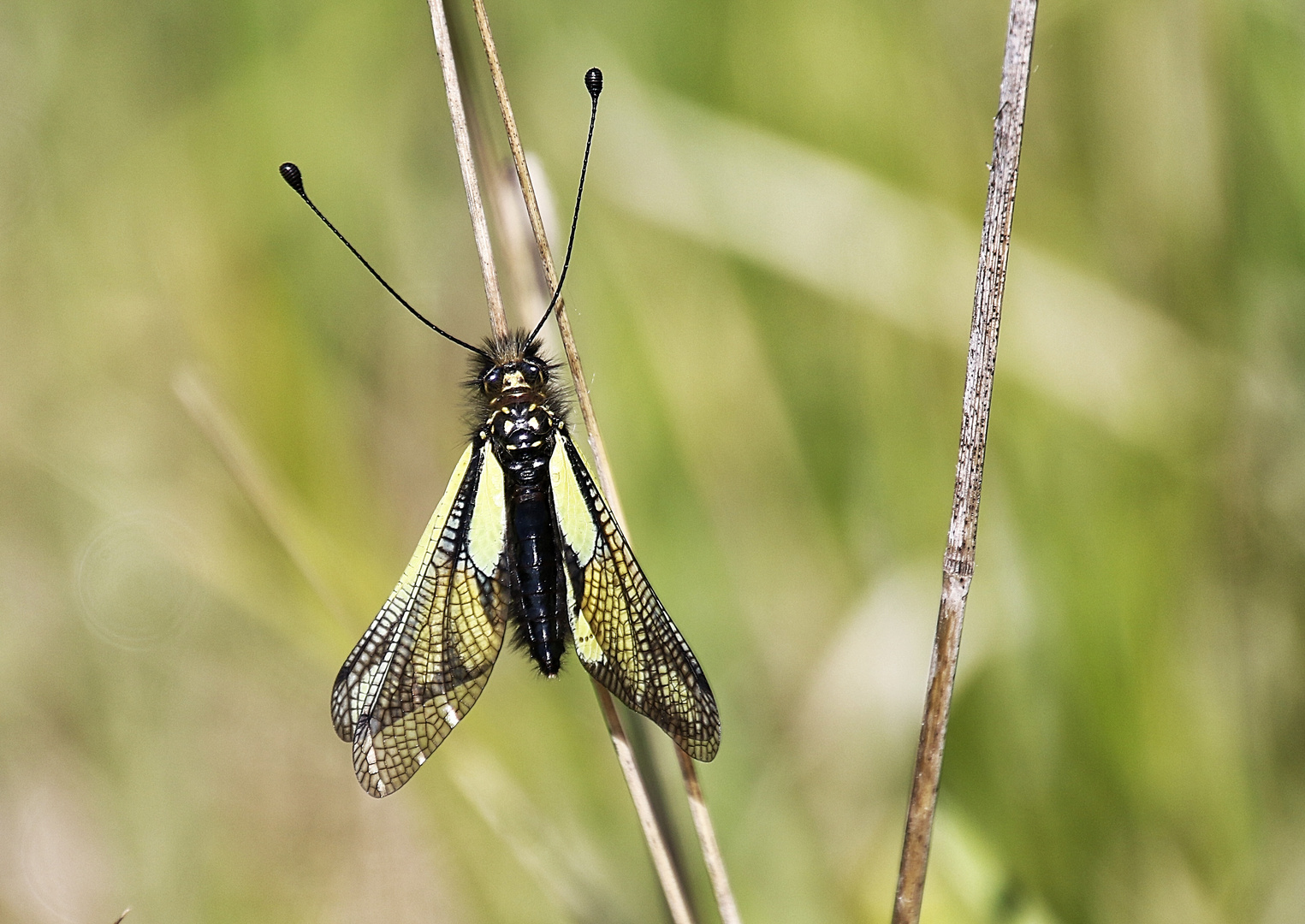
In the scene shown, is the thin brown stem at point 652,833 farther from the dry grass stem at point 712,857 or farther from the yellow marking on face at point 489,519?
the yellow marking on face at point 489,519

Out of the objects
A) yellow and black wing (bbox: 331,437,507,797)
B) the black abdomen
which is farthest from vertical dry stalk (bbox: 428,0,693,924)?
yellow and black wing (bbox: 331,437,507,797)

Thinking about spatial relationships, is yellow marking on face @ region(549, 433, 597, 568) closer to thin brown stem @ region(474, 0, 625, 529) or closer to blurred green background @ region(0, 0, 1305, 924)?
thin brown stem @ region(474, 0, 625, 529)

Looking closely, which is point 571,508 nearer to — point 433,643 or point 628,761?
point 433,643

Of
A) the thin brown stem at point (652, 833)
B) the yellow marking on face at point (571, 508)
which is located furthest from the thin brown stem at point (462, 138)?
the thin brown stem at point (652, 833)

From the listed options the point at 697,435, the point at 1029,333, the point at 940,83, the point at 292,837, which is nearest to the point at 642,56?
the point at 940,83

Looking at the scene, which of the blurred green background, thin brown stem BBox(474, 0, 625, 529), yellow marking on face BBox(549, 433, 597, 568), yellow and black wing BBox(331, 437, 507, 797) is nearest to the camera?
thin brown stem BBox(474, 0, 625, 529)

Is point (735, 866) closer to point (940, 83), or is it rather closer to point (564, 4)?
point (940, 83)

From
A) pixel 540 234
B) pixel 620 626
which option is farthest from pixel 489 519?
pixel 540 234

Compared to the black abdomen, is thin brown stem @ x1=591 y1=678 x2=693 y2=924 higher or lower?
lower

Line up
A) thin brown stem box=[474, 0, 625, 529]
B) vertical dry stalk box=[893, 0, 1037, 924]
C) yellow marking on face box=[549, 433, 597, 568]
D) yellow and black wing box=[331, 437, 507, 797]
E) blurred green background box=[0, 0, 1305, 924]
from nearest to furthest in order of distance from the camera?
vertical dry stalk box=[893, 0, 1037, 924] < thin brown stem box=[474, 0, 625, 529] < yellow and black wing box=[331, 437, 507, 797] < yellow marking on face box=[549, 433, 597, 568] < blurred green background box=[0, 0, 1305, 924]
